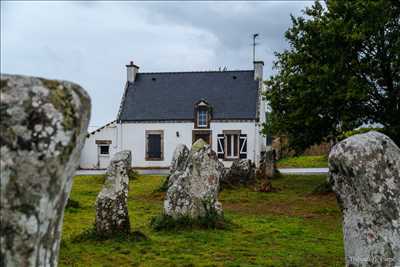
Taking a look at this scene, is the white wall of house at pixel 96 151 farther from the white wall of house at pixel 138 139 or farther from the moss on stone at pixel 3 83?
the moss on stone at pixel 3 83

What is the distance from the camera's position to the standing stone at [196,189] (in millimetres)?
14734

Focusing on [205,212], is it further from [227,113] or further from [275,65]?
[227,113]

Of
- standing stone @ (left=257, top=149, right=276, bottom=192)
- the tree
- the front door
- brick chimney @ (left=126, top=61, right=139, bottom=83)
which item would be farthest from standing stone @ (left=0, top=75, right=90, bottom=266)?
brick chimney @ (left=126, top=61, right=139, bottom=83)

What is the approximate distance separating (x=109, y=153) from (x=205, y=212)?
32.8 meters

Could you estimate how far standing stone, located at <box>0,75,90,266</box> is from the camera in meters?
3.40

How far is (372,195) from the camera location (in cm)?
740

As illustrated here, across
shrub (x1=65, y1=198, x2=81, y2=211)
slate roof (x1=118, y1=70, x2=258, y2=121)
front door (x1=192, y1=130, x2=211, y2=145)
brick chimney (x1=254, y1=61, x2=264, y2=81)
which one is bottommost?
shrub (x1=65, y1=198, x2=81, y2=211)

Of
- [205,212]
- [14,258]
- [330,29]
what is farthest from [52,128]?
[330,29]

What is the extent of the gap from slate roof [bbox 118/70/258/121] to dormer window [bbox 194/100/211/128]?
51 centimetres

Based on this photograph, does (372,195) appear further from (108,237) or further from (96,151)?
(96,151)

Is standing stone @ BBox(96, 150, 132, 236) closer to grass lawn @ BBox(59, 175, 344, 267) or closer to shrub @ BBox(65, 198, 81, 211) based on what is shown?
grass lawn @ BBox(59, 175, 344, 267)

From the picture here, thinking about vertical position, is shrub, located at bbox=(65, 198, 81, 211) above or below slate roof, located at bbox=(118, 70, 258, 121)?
below

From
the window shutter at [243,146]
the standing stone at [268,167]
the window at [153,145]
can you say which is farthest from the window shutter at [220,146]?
the standing stone at [268,167]

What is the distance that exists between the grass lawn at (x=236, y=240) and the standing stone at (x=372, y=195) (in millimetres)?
3262
